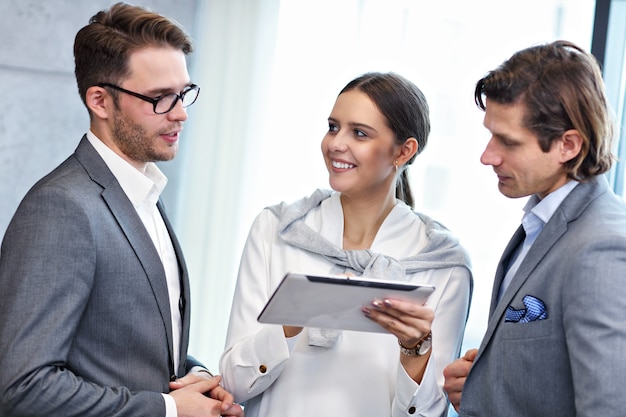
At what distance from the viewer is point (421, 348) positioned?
213 centimetres

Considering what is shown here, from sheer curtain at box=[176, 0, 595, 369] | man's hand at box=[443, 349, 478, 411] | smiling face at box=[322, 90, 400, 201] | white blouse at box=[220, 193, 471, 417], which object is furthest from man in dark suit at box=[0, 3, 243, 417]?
sheer curtain at box=[176, 0, 595, 369]

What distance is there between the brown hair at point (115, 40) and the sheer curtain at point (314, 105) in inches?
65.0

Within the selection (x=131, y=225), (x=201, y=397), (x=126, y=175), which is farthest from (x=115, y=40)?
(x=201, y=397)

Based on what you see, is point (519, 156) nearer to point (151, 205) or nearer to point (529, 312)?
point (529, 312)

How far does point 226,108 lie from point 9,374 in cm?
263

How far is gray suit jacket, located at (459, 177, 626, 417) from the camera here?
5.18 feet

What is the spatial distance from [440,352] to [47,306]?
1033 millimetres

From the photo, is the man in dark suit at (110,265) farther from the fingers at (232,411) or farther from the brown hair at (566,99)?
the brown hair at (566,99)

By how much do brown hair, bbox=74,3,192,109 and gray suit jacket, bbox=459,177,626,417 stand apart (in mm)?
1056

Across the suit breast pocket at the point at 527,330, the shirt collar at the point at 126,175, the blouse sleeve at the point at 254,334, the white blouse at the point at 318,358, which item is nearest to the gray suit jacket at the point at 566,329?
the suit breast pocket at the point at 527,330

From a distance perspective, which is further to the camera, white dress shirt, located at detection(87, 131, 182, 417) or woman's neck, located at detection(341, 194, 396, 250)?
woman's neck, located at detection(341, 194, 396, 250)

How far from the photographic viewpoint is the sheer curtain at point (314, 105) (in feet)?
11.8

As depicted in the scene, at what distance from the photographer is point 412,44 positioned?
3777 millimetres

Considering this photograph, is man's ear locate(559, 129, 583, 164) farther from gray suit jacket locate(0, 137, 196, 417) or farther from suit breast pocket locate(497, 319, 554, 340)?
gray suit jacket locate(0, 137, 196, 417)
